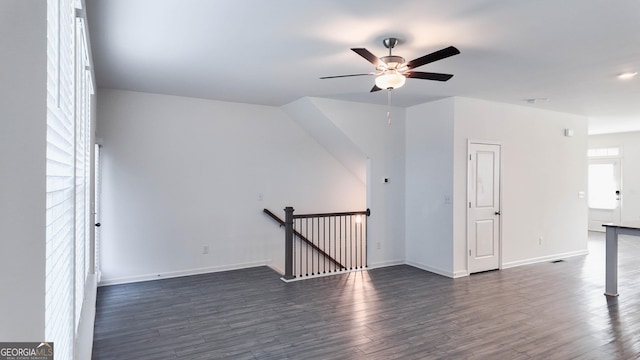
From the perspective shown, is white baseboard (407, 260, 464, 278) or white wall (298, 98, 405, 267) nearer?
white baseboard (407, 260, 464, 278)

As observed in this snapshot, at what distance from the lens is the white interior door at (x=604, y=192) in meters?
9.68

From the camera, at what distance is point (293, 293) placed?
15.4 ft

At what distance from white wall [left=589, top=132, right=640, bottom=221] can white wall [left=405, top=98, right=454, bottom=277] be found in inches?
271

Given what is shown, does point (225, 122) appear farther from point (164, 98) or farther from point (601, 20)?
point (601, 20)

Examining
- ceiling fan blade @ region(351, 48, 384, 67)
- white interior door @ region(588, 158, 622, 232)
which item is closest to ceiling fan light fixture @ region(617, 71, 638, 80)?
ceiling fan blade @ region(351, 48, 384, 67)

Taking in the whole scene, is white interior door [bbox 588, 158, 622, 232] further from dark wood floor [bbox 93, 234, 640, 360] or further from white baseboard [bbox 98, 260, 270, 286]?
white baseboard [bbox 98, 260, 270, 286]

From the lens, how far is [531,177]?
639 cm

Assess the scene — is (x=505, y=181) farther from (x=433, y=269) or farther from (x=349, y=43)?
(x=349, y=43)

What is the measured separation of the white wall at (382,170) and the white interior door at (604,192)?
6777 millimetres

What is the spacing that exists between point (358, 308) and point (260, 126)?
10.8 ft

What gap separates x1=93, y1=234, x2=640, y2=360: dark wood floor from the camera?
3180 millimetres

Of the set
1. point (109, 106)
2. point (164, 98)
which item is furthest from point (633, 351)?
point (109, 106)

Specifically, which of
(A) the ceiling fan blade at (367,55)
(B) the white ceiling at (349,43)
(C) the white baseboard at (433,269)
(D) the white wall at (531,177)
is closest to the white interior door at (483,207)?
(D) the white wall at (531,177)
